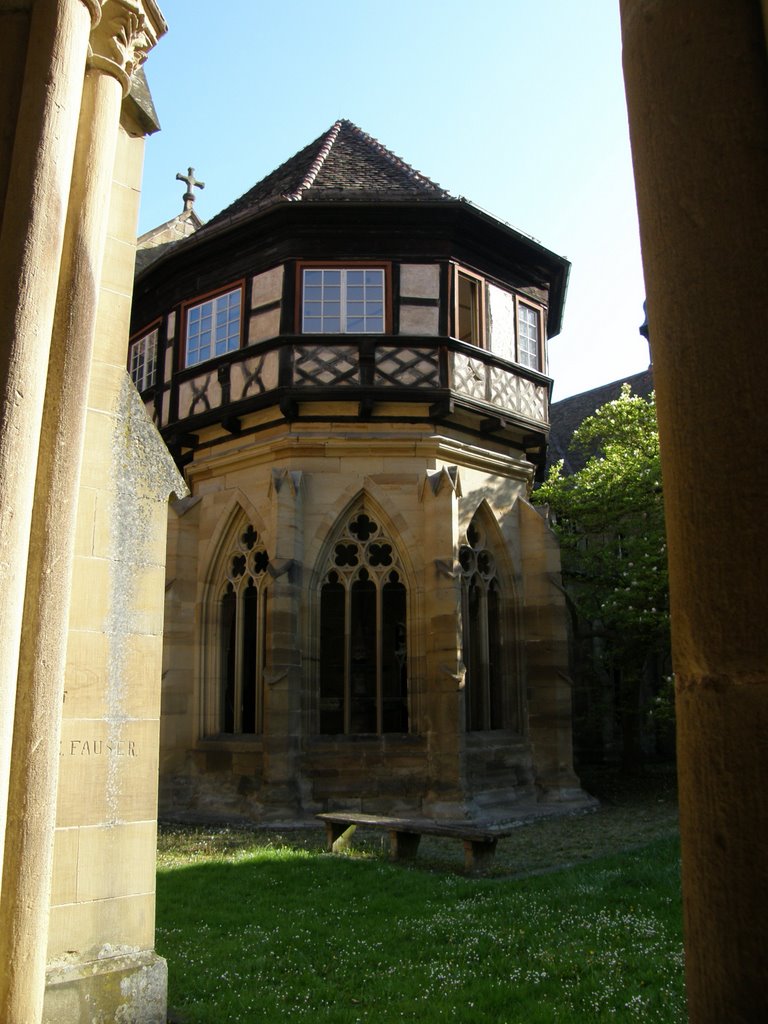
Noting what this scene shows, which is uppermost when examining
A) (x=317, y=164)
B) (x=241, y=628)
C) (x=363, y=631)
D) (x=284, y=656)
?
(x=317, y=164)

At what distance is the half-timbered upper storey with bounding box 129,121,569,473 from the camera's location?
13.9 metres

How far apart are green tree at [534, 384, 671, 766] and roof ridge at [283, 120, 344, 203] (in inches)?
272

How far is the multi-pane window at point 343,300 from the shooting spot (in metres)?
14.2

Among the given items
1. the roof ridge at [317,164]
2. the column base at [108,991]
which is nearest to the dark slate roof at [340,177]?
the roof ridge at [317,164]

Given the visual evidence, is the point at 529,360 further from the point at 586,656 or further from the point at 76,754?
the point at 76,754

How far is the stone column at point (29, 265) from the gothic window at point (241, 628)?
11032mm

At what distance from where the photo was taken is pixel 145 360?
17.0m

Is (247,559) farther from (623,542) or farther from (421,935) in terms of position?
(421,935)

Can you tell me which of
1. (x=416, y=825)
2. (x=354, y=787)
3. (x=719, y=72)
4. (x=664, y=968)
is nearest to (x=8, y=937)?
(x=719, y=72)

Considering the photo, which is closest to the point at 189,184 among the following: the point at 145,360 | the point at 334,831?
the point at 145,360

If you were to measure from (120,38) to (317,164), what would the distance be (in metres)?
12.3

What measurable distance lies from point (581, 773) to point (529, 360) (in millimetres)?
8902

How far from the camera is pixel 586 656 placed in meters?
21.0

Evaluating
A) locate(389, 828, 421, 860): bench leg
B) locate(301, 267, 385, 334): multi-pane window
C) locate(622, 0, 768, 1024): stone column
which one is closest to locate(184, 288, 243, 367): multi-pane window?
locate(301, 267, 385, 334): multi-pane window
